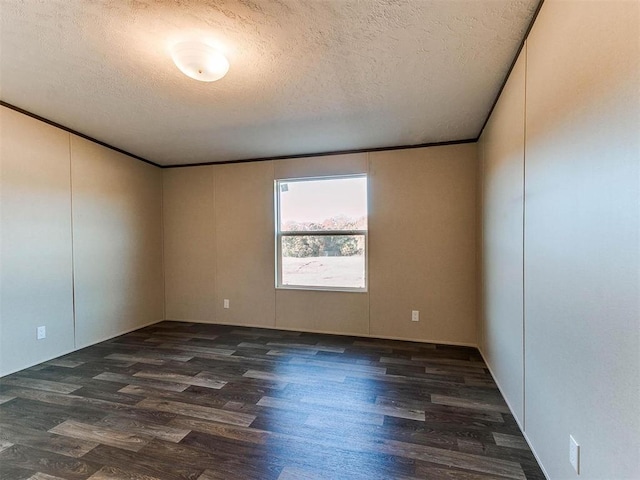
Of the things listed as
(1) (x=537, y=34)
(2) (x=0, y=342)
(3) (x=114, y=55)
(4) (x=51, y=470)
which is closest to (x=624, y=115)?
(1) (x=537, y=34)

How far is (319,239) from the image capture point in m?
3.99

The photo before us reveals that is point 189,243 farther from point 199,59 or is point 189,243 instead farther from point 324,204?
point 199,59

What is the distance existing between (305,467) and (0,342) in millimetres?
2978

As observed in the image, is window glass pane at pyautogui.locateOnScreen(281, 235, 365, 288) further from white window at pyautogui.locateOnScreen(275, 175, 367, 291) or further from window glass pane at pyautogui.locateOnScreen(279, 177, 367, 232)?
Answer: window glass pane at pyautogui.locateOnScreen(279, 177, 367, 232)

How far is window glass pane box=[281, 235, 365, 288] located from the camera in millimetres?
3869

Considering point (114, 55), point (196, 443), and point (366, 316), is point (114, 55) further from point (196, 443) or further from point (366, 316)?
point (366, 316)

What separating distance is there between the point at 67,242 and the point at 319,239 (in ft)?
9.29

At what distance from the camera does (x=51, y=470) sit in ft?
5.28

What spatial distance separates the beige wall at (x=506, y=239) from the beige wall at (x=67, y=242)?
4159 millimetres

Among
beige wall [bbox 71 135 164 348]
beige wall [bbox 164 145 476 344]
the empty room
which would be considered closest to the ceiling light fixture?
the empty room

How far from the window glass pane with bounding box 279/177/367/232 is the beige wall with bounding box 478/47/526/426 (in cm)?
144

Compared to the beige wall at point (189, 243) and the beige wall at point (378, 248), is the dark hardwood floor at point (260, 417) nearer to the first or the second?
the beige wall at point (378, 248)

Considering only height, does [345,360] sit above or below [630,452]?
below

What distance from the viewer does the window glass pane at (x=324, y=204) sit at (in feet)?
12.6
